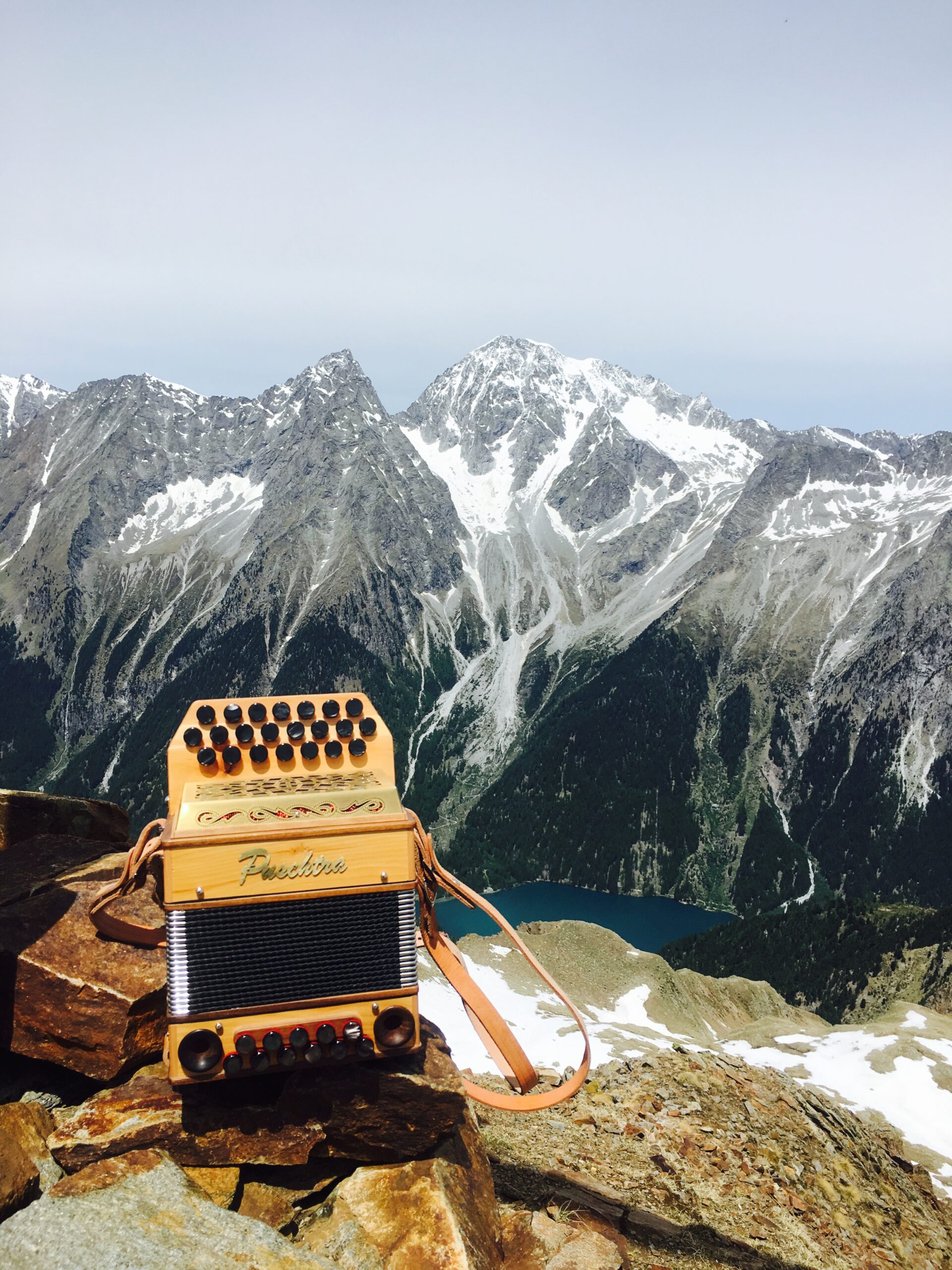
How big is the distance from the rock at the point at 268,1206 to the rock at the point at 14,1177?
8.14 feet

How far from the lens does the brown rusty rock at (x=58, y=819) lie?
51.5 feet

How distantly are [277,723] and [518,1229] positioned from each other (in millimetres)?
7946

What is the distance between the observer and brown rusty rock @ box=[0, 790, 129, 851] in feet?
51.5

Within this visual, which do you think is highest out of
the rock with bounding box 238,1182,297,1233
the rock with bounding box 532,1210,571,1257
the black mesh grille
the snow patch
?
the black mesh grille

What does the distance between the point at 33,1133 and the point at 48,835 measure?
7.67m

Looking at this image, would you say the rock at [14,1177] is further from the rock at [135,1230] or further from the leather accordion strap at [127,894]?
the leather accordion strap at [127,894]

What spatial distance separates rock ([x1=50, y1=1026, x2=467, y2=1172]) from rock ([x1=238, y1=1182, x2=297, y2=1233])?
339 mm

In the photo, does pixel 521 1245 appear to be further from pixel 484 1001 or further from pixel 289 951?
pixel 289 951

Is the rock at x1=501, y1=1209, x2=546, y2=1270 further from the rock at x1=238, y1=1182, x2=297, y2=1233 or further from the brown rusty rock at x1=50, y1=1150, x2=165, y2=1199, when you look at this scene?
the brown rusty rock at x1=50, y1=1150, x2=165, y2=1199

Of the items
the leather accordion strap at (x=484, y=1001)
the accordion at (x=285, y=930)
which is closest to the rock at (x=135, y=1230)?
the accordion at (x=285, y=930)

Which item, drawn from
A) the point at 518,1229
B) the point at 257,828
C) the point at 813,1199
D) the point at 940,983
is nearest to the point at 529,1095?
the point at 518,1229

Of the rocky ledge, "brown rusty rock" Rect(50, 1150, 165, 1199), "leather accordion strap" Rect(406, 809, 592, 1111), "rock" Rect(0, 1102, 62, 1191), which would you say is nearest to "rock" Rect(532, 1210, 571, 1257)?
the rocky ledge


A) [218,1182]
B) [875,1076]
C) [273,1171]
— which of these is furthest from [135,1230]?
[875,1076]

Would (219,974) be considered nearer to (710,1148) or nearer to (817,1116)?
(710,1148)
